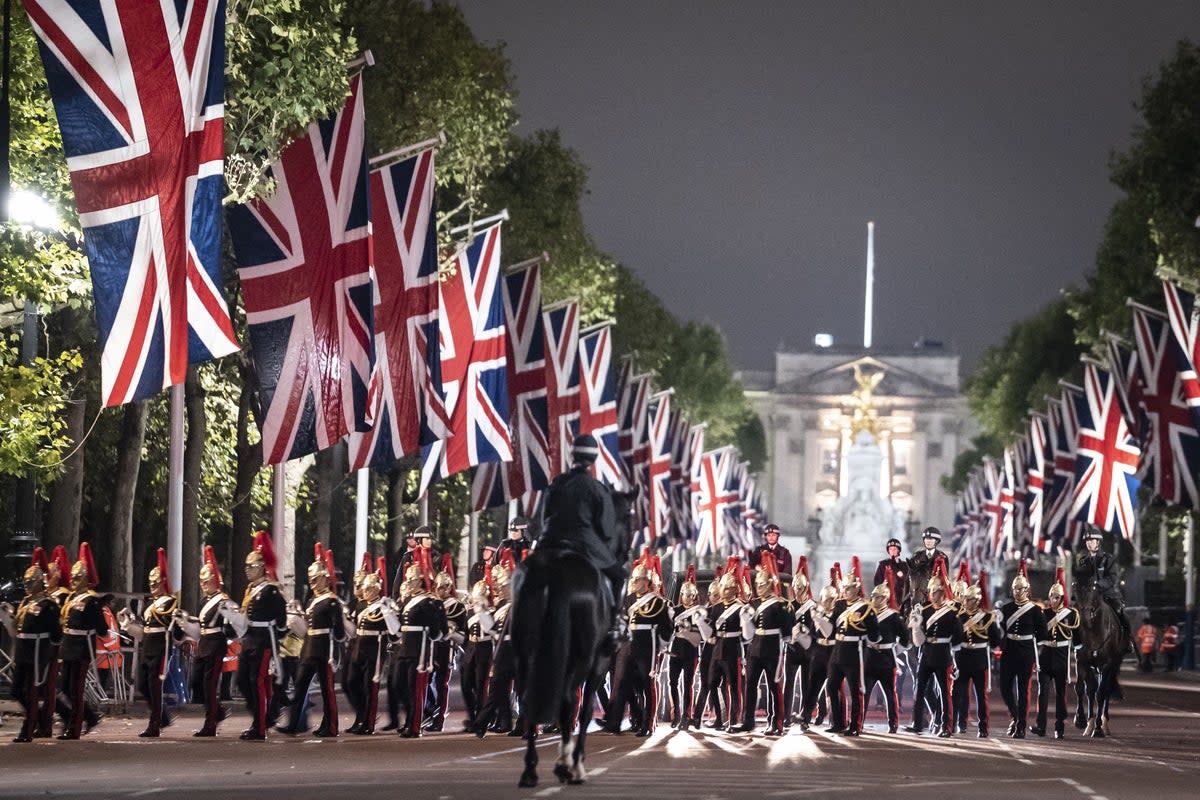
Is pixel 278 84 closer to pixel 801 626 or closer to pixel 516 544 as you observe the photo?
pixel 516 544

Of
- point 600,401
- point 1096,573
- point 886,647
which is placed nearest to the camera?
point 886,647

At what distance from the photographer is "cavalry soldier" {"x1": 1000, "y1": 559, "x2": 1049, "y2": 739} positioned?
2605 cm

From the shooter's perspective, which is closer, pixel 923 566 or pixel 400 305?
pixel 400 305

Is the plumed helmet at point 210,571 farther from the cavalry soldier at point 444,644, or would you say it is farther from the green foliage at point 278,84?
the green foliage at point 278,84

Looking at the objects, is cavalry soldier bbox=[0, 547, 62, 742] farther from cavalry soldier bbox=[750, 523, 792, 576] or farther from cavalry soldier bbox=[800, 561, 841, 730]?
cavalry soldier bbox=[750, 523, 792, 576]

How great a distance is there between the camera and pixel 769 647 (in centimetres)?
2538

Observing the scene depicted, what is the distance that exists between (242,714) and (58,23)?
1094 cm

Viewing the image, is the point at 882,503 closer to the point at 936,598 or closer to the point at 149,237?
the point at 936,598

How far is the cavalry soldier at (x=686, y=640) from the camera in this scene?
2586 cm

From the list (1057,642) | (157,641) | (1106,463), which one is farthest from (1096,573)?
(1106,463)

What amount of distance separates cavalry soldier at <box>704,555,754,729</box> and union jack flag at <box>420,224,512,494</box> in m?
7.14

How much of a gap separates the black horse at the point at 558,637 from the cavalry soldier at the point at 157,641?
654 cm

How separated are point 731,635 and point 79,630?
7.55m

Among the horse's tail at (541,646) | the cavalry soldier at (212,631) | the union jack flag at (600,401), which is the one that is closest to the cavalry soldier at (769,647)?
the cavalry soldier at (212,631)
